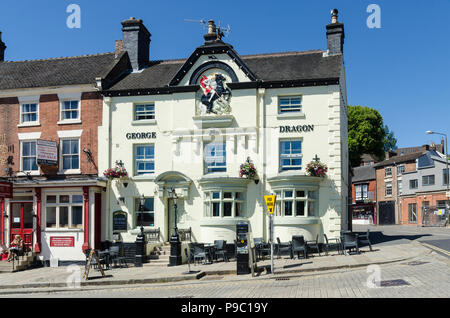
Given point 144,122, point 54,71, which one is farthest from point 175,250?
point 54,71

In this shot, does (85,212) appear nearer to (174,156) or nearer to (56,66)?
(174,156)

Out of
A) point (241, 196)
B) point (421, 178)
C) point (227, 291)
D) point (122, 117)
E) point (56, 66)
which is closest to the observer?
point (227, 291)

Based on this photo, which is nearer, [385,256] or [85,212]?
[385,256]

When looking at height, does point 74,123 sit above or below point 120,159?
above

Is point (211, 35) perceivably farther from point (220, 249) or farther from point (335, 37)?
point (220, 249)

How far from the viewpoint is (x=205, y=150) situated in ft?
76.4

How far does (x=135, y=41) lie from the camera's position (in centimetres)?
2655

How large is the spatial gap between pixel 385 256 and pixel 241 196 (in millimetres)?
7164

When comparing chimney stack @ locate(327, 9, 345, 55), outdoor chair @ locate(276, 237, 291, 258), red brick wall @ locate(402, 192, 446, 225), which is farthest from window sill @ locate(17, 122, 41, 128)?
red brick wall @ locate(402, 192, 446, 225)

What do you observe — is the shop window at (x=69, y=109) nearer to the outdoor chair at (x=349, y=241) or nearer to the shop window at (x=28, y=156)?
the shop window at (x=28, y=156)

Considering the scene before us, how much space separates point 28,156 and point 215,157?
10165mm

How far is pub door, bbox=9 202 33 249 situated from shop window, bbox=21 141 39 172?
75.8 inches

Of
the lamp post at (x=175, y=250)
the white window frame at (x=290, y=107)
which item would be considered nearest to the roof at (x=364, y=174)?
the white window frame at (x=290, y=107)

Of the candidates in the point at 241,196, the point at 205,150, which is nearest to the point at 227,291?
the point at 241,196
